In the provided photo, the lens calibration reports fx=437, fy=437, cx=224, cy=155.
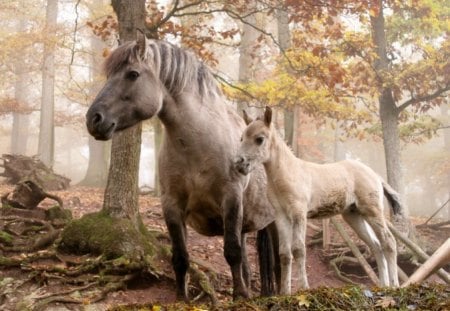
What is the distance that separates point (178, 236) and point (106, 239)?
2213mm

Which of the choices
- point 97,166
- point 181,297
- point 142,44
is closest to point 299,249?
point 181,297

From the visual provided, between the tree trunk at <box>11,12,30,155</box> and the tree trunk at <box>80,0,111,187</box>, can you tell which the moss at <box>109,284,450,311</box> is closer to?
the tree trunk at <box>80,0,111,187</box>

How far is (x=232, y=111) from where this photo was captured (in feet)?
18.3

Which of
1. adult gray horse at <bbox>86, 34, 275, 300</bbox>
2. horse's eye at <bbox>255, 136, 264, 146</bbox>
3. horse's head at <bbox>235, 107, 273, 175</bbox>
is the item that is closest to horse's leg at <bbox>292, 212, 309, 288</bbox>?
adult gray horse at <bbox>86, 34, 275, 300</bbox>

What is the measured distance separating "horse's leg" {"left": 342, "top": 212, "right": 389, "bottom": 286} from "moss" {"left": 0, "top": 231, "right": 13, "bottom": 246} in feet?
16.9

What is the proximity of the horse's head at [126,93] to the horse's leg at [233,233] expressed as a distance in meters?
1.18

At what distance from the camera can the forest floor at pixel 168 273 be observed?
5496mm

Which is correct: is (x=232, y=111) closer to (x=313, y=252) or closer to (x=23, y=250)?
(x=23, y=250)

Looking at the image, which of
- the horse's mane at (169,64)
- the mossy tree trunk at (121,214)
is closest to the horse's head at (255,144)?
the horse's mane at (169,64)

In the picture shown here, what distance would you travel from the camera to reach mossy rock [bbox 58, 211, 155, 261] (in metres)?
6.33

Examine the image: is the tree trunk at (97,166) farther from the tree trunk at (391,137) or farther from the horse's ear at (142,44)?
the horse's ear at (142,44)

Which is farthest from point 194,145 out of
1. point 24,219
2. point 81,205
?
point 81,205

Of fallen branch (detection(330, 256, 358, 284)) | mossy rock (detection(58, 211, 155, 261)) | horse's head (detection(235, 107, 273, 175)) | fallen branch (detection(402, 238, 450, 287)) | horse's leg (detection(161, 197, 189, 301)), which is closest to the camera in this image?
fallen branch (detection(402, 238, 450, 287))

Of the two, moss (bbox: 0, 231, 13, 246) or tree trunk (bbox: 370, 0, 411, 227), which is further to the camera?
tree trunk (bbox: 370, 0, 411, 227)
